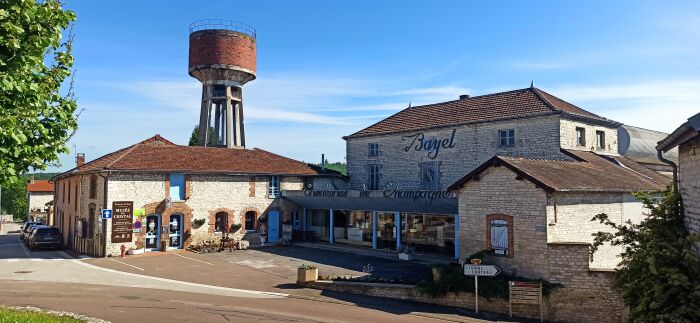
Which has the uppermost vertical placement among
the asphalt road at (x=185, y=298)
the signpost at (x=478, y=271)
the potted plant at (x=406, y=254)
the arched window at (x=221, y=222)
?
the arched window at (x=221, y=222)

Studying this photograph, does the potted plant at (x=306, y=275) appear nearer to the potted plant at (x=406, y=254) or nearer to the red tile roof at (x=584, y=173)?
the red tile roof at (x=584, y=173)

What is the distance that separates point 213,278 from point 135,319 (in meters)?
6.95

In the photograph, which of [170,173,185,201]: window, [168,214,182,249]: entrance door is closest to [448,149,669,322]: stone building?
[170,173,185,201]: window

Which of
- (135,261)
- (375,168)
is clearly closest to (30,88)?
(135,261)

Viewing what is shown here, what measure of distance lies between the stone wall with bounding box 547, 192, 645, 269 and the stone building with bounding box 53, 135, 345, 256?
59.7 ft

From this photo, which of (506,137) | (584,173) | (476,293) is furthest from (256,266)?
(584,173)

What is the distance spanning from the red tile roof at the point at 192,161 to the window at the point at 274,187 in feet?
1.45

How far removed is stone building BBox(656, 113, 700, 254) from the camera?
8758 millimetres

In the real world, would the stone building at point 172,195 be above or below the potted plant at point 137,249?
above

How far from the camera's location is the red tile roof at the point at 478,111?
24.9 m

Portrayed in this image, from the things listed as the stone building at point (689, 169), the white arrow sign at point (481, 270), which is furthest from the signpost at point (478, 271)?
the stone building at point (689, 169)

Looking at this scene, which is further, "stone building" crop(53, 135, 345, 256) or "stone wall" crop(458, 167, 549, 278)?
"stone building" crop(53, 135, 345, 256)

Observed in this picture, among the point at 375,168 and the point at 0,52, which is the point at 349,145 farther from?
the point at 0,52

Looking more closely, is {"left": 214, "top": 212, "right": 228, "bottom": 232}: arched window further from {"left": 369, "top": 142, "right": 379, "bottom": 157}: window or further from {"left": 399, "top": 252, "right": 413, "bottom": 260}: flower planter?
{"left": 399, "top": 252, "right": 413, "bottom": 260}: flower planter
